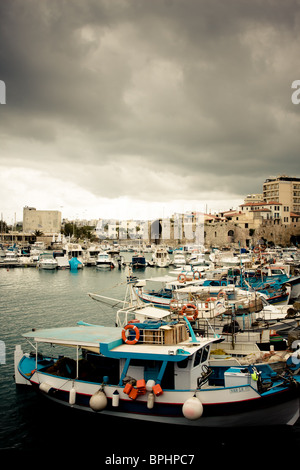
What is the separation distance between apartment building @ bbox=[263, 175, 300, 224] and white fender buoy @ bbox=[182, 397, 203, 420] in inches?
4410

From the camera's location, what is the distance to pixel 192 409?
10305 mm

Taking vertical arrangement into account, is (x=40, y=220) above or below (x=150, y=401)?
above

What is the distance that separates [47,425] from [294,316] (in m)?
14.3

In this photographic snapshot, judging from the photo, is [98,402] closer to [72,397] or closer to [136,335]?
[72,397]

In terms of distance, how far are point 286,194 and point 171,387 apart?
116610 mm

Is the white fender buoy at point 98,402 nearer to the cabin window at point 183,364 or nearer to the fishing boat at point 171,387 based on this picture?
the fishing boat at point 171,387

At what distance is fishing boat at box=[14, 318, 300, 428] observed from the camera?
35.9 feet

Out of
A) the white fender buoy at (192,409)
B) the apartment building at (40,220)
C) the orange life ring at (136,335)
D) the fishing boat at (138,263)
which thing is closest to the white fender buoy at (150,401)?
the white fender buoy at (192,409)

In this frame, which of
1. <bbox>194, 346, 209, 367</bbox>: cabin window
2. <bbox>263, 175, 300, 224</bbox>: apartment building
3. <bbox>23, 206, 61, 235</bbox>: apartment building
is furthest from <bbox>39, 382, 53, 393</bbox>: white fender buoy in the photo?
<bbox>23, 206, 61, 235</bbox>: apartment building

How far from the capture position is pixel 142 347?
12.0m

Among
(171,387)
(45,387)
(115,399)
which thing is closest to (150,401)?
(171,387)

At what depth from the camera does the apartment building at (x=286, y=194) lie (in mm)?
115762
